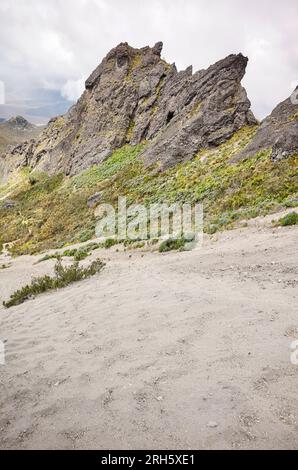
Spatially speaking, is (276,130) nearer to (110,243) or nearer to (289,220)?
(289,220)

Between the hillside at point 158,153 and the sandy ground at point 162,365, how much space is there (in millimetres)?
7835

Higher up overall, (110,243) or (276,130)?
(276,130)

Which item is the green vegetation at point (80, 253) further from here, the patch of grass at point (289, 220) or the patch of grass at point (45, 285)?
the patch of grass at point (289, 220)

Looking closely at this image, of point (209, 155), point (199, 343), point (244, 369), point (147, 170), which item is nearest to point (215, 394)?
point (244, 369)

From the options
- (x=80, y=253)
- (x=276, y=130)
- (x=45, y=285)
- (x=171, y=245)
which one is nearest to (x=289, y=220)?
(x=171, y=245)

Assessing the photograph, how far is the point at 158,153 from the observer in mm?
35219
